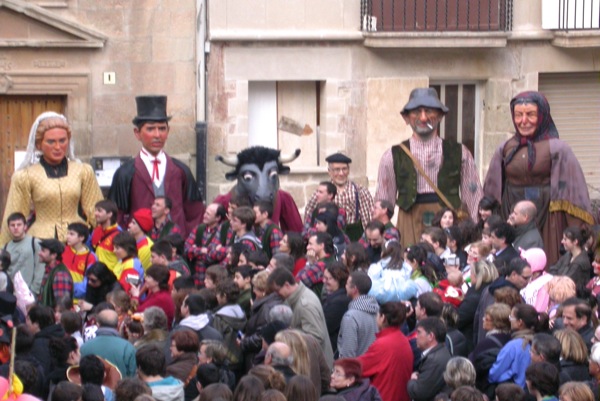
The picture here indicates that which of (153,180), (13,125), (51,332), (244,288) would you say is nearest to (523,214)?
(244,288)

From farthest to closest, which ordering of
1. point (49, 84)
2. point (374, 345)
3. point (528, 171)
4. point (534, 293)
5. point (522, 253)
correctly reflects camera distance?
point (49, 84) < point (528, 171) < point (522, 253) < point (534, 293) < point (374, 345)

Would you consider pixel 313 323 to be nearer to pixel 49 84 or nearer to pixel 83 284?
pixel 83 284

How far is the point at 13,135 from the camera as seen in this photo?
62.0 feet

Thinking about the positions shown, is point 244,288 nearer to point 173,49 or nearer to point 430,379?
point 430,379

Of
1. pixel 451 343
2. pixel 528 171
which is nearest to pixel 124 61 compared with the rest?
pixel 528 171

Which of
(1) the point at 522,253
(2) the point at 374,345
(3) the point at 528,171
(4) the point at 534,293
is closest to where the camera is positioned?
(2) the point at 374,345

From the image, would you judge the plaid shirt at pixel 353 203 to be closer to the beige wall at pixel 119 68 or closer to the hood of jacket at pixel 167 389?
the beige wall at pixel 119 68

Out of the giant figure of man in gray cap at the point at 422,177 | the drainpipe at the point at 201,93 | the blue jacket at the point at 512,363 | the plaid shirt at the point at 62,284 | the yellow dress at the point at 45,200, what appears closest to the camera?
the blue jacket at the point at 512,363

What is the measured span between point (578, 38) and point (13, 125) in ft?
A: 22.5

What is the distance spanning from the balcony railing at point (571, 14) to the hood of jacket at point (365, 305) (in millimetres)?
9262

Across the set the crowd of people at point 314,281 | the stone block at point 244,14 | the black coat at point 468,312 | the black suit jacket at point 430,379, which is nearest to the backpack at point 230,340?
the crowd of people at point 314,281

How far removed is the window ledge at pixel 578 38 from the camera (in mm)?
19609

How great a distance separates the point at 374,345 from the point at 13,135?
9.23 meters

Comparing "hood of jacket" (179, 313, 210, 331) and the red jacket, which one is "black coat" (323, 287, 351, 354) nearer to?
the red jacket
